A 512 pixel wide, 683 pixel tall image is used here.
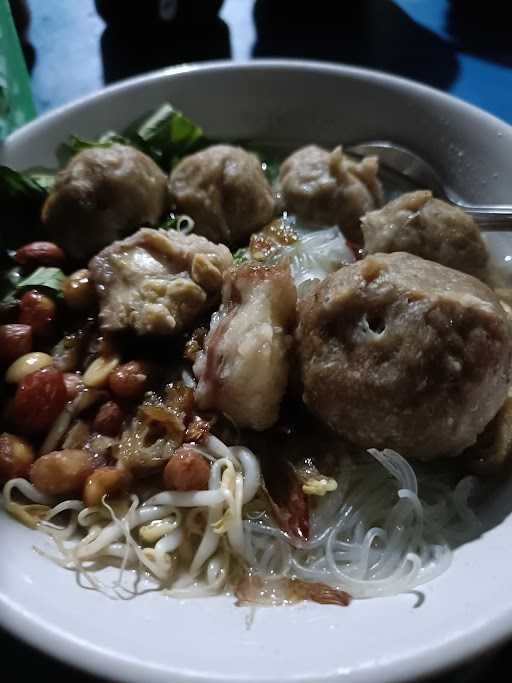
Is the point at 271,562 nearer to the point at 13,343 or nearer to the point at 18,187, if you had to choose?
the point at 13,343

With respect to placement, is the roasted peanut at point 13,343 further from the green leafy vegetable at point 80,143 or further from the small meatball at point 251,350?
the green leafy vegetable at point 80,143

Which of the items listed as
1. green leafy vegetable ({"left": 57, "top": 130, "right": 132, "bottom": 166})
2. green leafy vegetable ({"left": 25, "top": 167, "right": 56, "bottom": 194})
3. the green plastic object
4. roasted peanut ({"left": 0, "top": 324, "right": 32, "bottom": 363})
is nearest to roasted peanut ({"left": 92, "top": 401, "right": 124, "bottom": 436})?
roasted peanut ({"left": 0, "top": 324, "right": 32, "bottom": 363})

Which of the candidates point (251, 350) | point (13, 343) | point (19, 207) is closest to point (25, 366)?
point (13, 343)

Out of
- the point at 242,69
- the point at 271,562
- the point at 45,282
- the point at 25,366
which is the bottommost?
the point at 271,562

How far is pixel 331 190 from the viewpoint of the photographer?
3.05m

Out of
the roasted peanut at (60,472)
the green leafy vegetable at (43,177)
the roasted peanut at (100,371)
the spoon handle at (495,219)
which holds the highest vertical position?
the green leafy vegetable at (43,177)

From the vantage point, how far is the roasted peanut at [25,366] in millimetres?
2486

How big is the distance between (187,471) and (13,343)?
2.93 ft

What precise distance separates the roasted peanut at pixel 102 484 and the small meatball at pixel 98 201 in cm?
109

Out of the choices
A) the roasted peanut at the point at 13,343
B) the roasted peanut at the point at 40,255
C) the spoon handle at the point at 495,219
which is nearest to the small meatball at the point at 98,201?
the roasted peanut at the point at 40,255

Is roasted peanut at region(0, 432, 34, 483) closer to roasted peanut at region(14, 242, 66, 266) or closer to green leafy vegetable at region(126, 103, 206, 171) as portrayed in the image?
roasted peanut at region(14, 242, 66, 266)

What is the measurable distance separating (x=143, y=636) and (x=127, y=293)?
1281 millimetres

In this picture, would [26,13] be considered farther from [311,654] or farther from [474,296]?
[311,654]

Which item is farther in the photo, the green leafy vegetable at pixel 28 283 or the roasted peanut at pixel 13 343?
the green leafy vegetable at pixel 28 283
